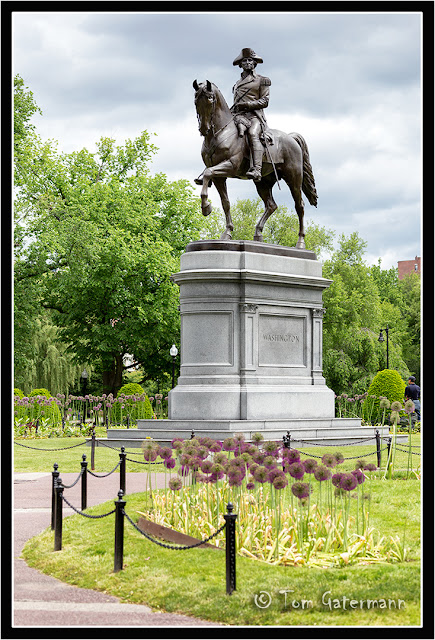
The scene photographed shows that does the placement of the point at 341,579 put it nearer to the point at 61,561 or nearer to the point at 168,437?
the point at 61,561

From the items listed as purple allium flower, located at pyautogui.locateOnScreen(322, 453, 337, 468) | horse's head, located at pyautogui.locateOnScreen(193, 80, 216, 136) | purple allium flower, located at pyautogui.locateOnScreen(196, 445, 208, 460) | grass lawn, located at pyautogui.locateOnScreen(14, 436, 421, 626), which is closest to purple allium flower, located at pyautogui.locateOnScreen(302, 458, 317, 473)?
purple allium flower, located at pyautogui.locateOnScreen(322, 453, 337, 468)

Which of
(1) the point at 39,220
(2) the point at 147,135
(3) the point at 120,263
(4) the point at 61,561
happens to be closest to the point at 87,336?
(3) the point at 120,263

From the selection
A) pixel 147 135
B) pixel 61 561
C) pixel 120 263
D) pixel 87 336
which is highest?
pixel 147 135

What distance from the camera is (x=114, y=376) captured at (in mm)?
43344

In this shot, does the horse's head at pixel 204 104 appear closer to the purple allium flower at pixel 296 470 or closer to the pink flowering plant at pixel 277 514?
the pink flowering plant at pixel 277 514

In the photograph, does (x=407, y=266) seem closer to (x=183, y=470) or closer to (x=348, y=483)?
(x=183, y=470)

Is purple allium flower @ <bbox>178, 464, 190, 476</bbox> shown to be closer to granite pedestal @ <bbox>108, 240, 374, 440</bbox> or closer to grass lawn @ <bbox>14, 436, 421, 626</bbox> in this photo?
grass lawn @ <bbox>14, 436, 421, 626</bbox>

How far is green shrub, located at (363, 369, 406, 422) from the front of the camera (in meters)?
28.2

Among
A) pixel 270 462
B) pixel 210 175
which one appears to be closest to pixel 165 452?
pixel 270 462

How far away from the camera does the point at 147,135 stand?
45406 mm

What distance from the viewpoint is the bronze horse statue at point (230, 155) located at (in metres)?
18.9

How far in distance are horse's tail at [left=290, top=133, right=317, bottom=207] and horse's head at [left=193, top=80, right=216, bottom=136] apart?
3.38m

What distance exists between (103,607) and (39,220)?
2860cm

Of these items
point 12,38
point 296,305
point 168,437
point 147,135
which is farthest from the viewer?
point 147,135
